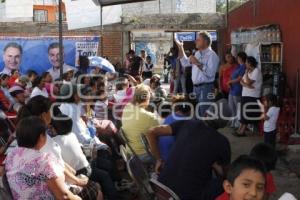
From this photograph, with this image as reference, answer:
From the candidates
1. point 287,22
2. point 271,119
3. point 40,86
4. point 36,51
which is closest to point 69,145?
point 40,86

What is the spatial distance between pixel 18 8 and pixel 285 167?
3987cm

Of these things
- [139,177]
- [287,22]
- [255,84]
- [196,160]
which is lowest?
[139,177]

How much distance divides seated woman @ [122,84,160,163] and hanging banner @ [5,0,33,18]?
39.5 meters

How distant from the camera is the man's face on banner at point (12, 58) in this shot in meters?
11.1

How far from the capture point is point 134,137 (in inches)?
220

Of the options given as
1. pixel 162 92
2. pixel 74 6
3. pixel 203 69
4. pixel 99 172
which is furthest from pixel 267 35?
pixel 99 172

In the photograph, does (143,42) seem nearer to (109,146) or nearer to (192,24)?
(192,24)

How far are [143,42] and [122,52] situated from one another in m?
16.7

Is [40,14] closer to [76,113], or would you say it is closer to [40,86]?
[40,86]

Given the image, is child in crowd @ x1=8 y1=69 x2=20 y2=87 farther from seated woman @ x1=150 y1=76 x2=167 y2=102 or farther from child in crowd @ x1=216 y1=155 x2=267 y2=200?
child in crowd @ x1=216 y1=155 x2=267 y2=200

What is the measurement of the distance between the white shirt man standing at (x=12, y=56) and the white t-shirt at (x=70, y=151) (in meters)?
6.71

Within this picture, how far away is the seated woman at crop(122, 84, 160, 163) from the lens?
18.2ft

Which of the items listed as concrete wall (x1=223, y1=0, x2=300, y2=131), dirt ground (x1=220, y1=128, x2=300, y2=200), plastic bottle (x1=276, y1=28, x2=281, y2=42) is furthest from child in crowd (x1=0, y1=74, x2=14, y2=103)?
plastic bottle (x1=276, y1=28, x2=281, y2=42)

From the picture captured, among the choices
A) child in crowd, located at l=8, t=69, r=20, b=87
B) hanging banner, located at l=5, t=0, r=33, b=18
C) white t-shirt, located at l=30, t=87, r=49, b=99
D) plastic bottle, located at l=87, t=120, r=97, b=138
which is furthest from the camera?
hanging banner, located at l=5, t=0, r=33, b=18
